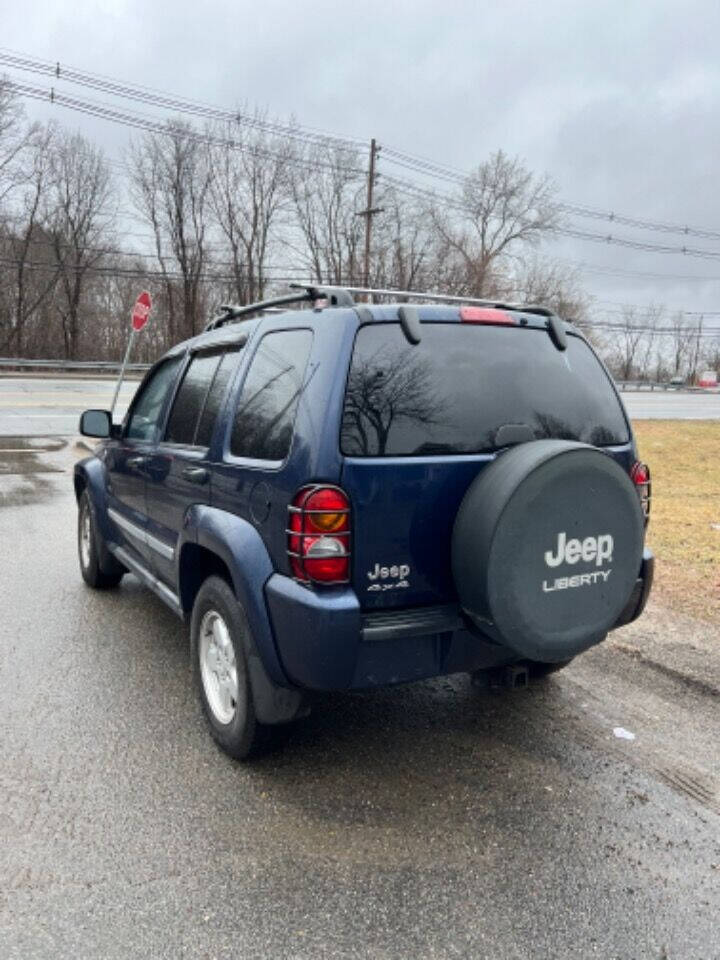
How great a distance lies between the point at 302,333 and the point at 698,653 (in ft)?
10.3

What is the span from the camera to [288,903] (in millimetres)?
2273

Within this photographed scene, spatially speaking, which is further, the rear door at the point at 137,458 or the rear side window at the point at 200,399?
the rear door at the point at 137,458

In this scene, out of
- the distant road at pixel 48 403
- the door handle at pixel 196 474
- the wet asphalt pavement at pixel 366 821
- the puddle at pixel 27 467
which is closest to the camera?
the wet asphalt pavement at pixel 366 821

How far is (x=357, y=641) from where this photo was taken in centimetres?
257

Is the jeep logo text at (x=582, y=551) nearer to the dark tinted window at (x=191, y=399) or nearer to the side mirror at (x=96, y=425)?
the dark tinted window at (x=191, y=399)

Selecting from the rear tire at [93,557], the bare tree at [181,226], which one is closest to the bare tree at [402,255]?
the bare tree at [181,226]

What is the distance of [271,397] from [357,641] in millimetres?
1102

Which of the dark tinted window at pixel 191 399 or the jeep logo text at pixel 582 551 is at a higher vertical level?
the dark tinted window at pixel 191 399

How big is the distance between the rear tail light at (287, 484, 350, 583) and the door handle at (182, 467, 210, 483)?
889 mm

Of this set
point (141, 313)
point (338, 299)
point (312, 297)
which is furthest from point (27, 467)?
point (338, 299)

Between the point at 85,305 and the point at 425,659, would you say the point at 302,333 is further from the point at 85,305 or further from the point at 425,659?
the point at 85,305

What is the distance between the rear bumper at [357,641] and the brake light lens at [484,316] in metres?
1.19

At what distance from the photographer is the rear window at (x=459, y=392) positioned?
2.68 m

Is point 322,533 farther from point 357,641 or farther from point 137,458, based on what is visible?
point 137,458
